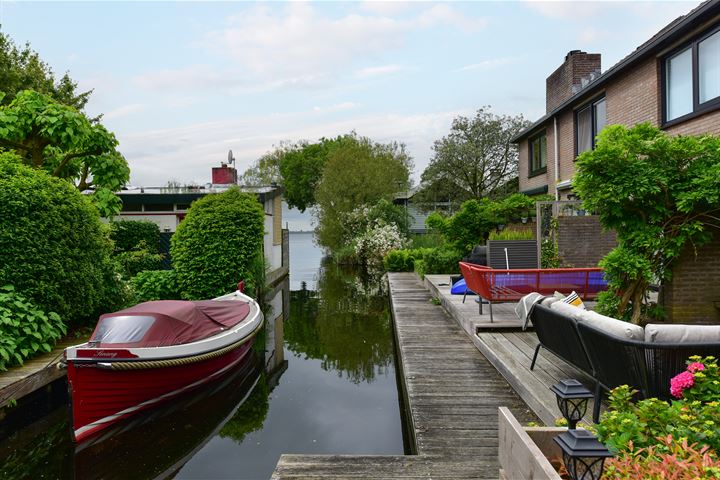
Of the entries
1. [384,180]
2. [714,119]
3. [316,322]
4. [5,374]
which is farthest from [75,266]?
[384,180]

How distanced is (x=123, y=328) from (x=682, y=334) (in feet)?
21.7

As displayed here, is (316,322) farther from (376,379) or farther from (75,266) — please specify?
(75,266)

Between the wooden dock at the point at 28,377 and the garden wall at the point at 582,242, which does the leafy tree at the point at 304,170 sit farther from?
the wooden dock at the point at 28,377

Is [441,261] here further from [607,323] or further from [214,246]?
[607,323]

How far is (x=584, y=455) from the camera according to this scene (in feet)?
7.98

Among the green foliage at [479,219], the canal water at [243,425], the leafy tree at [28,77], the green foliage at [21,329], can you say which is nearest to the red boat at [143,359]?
the canal water at [243,425]

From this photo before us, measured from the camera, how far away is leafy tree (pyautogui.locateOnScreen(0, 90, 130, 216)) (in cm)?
1023

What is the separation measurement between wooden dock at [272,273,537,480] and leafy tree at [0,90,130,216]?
7.91m

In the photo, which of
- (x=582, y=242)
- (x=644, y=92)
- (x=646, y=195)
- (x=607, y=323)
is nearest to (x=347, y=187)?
(x=644, y=92)

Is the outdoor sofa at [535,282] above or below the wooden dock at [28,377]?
above

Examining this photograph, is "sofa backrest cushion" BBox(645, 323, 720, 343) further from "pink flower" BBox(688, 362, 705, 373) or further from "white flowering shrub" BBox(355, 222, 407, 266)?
"white flowering shrub" BBox(355, 222, 407, 266)

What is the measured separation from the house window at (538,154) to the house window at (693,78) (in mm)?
8394

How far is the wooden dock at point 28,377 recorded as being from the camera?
20.1 ft

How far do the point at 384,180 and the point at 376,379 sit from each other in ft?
88.3
